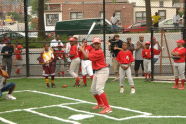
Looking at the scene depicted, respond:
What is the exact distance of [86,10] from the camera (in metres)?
20.8

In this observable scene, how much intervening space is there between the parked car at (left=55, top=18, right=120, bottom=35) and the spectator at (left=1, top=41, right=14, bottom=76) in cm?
240

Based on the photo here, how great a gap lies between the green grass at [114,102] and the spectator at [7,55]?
187 centimetres

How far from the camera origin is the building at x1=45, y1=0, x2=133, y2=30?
2064cm

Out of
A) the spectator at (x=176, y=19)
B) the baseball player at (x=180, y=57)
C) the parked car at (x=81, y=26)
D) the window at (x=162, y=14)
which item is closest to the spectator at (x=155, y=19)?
the window at (x=162, y=14)

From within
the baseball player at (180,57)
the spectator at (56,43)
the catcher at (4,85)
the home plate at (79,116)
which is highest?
the spectator at (56,43)

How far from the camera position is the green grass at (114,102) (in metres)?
9.20

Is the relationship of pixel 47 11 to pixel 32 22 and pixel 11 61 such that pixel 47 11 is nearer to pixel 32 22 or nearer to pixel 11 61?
pixel 32 22

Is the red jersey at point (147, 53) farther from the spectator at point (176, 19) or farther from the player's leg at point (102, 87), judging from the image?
the player's leg at point (102, 87)

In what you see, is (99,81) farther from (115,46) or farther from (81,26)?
(81,26)

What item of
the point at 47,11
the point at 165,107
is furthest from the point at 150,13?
the point at 165,107

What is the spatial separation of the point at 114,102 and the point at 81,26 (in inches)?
527

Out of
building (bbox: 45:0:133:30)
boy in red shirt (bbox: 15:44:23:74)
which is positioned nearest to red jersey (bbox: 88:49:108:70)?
Answer: boy in red shirt (bbox: 15:44:23:74)

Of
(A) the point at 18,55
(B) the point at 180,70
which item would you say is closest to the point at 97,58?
(B) the point at 180,70

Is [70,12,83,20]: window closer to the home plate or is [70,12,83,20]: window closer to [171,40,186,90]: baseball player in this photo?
[171,40,186,90]: baseball player
